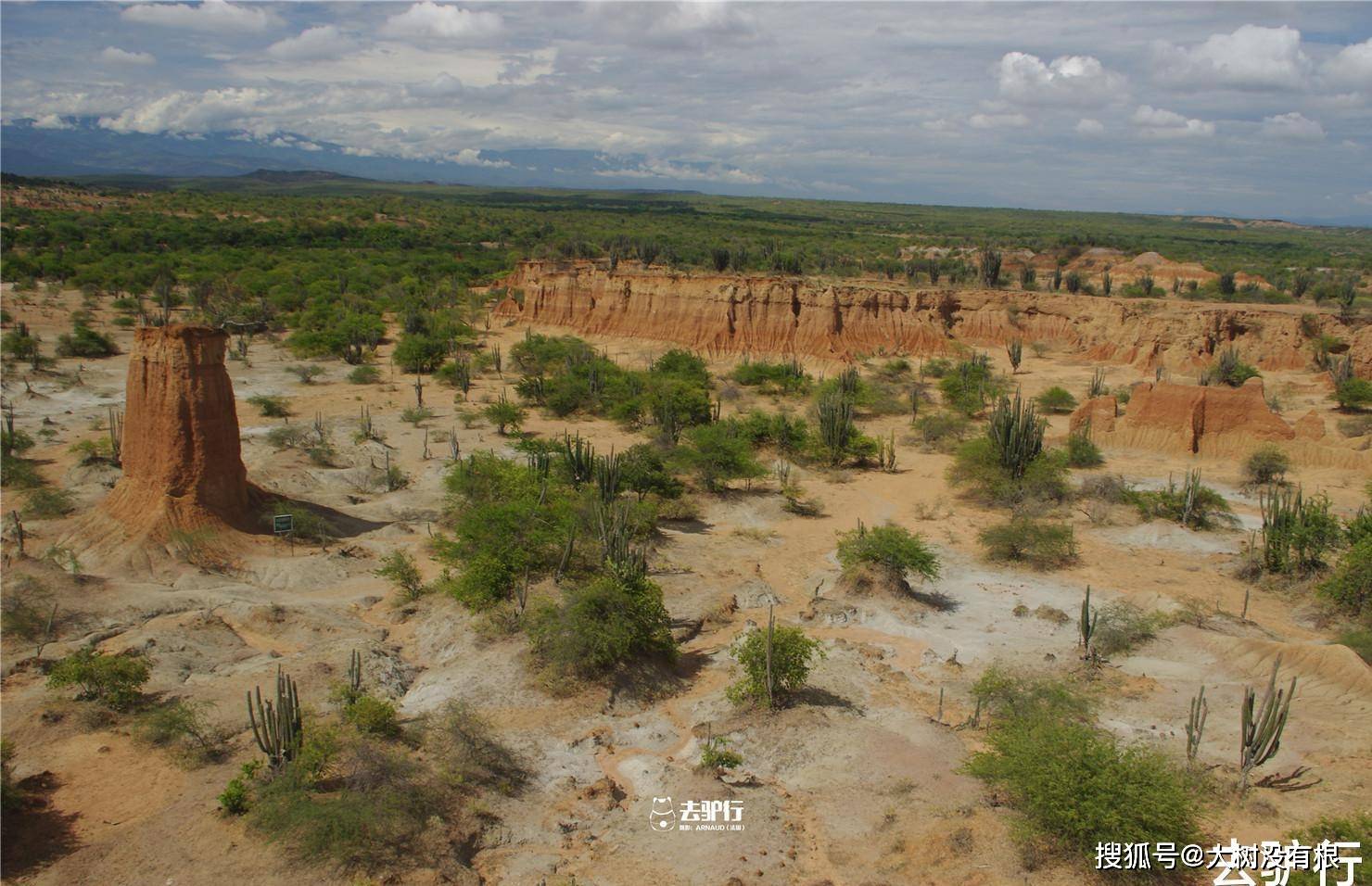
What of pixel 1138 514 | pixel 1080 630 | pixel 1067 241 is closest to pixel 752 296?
pixel 1138 514

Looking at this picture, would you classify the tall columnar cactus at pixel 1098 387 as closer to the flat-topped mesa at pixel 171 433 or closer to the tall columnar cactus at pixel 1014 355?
the tall columnar cactus at pixel 1014 355

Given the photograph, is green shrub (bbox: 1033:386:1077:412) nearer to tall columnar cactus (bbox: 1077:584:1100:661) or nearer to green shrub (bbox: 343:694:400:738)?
tall columnar cactus (bbox: 1077:584:1100:661)

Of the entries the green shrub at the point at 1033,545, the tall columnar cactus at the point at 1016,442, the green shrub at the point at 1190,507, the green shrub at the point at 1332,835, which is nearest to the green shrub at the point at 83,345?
the tall columnar cactus at the point at 1016,442

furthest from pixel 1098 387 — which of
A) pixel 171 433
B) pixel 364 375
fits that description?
pixel 171 433

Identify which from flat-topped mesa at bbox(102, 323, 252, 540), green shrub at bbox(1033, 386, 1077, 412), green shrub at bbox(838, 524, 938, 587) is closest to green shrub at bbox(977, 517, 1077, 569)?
green shrub at bbox(838, 524, 938, 587)

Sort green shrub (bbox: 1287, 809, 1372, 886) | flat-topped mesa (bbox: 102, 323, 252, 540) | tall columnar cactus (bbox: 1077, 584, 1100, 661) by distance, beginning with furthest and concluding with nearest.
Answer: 1. flat-topped mesa (bbox: 102, 323, 252, 540)
2. tall columnar cactus (bbox: 1077, 584, 1100, 661)
3. green shrub (bbox: 1287, 809, 1372, 886)

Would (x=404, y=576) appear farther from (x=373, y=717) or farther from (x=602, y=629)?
(x=373, y=717)
